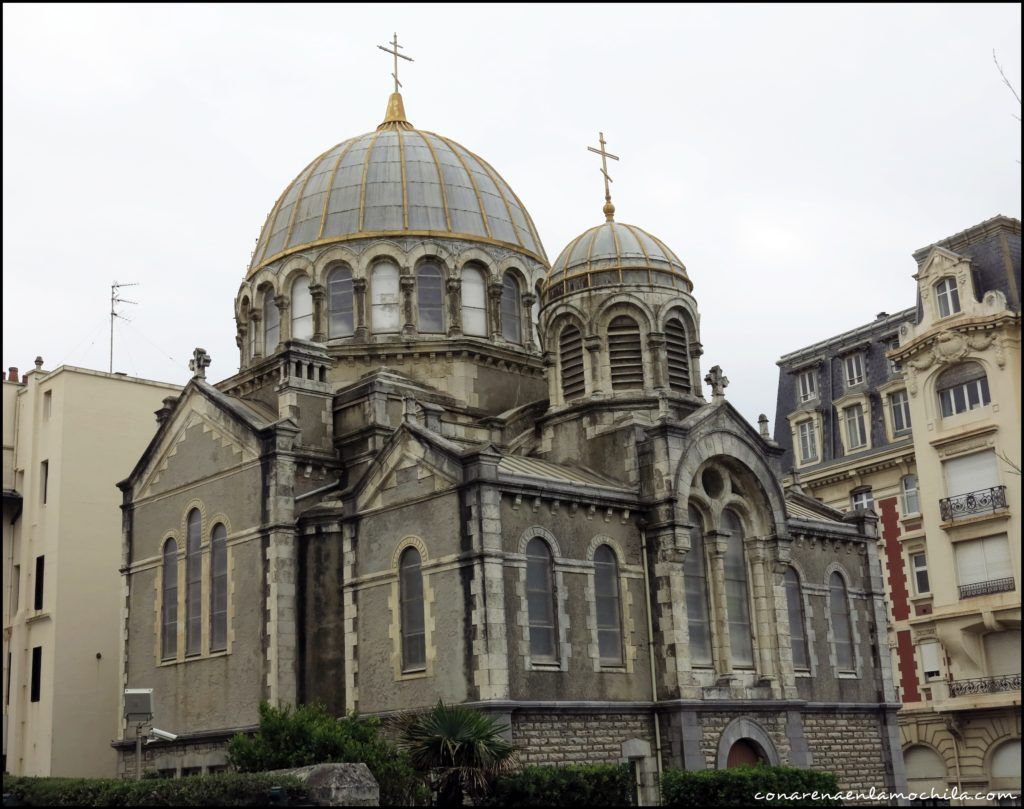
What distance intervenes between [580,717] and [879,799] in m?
9.78

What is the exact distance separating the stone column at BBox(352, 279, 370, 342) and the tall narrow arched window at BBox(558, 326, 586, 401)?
6.06m

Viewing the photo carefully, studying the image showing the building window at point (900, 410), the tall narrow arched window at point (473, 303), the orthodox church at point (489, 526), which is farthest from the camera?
the building window at point (900, 410)

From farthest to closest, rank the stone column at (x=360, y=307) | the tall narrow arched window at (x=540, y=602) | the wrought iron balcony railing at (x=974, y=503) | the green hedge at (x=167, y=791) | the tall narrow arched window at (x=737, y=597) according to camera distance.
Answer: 1. the stone column at (x=360, y=307)
2. the wrought iron balcony railing at (x=974, y=503)
3. the tall narrow arched window at (x=737, y=597)
4. the tall narrow arched window at (x=540, y=602)
5. the green hedge at (x=167, y=791)

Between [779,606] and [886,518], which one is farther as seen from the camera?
[886,518]

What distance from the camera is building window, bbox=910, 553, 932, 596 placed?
39.6m

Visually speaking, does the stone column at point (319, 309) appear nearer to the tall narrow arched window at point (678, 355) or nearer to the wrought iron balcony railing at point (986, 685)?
the tall narrow arched window at point (678, 355)

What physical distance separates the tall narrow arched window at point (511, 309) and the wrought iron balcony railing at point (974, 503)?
43.7ft

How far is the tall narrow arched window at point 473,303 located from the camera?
36.4m

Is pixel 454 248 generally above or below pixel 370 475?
above

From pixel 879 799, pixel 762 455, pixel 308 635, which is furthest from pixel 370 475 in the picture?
pixel 879 799

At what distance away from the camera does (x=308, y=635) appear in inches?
1147

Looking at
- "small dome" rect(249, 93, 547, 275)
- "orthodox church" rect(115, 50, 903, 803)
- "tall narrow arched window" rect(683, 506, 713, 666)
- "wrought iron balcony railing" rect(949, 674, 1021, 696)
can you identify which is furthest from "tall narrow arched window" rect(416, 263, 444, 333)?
"wrought iron balcony railing" rect(949, 674, 1021, 696)

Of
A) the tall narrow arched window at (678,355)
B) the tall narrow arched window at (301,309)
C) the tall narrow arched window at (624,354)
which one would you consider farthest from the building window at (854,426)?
the tall narrow arched window at (301,309)

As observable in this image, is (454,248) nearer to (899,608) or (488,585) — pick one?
(488,585)
